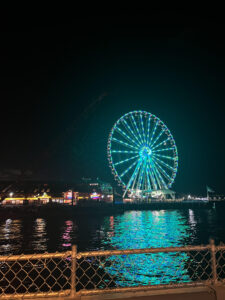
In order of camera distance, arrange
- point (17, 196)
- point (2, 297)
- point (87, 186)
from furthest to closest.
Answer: point (87, 186)
point (17, 196)
point (2, 297)

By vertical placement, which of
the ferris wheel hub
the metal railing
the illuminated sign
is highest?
the ferris wheel hub

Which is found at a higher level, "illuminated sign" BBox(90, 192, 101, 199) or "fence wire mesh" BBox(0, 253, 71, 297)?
"illuminated sign" BBox(90, 192, 101, 199)

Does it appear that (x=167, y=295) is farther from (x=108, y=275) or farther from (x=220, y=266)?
(x=108, y=275)

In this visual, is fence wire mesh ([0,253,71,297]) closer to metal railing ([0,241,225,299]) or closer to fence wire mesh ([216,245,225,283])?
metal railing ([0,241,225,299])

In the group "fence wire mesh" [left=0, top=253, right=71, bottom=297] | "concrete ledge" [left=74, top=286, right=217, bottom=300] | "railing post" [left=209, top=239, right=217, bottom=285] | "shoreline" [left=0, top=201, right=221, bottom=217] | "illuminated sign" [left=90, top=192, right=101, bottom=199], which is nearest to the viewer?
"concrete ledge" [left=74, top=286, right=217, bottom=300]

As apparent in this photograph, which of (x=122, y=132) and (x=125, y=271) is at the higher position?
(x=122, y=132)

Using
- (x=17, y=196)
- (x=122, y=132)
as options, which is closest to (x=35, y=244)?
(x=122, y=132)

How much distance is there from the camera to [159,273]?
1291 cm

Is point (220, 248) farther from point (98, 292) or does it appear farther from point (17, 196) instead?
point (17, 196)

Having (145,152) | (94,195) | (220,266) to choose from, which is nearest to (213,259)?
(220,266)

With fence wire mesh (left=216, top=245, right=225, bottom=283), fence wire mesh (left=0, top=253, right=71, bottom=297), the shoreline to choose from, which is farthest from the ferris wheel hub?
fence wire mesh (left=0, top=253, right=71, bottom=297)

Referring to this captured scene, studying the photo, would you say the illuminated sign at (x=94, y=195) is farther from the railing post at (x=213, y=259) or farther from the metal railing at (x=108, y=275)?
the railing post at (x=213, y=259)

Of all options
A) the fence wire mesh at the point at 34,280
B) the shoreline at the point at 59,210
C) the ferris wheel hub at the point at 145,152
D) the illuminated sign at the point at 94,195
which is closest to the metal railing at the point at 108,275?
the fence wire mesh at the point at 34,280

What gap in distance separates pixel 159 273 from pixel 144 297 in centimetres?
995
